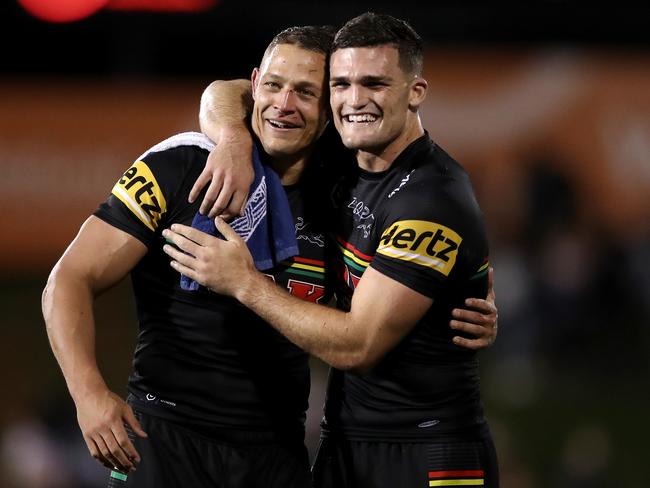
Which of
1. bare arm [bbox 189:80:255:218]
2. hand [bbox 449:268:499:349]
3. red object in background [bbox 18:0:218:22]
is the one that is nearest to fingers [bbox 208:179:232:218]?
bare arm [bbox 189:80:255:218]

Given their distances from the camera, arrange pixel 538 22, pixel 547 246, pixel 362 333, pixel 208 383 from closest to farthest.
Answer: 1. pixel 362 333
2. pixel 208 383
3. pixel 547 246
4. pixel 538 22

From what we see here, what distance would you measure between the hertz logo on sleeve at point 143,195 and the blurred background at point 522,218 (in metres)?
4.84

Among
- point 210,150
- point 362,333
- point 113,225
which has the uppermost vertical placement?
point 210,150

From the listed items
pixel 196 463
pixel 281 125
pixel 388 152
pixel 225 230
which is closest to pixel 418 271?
pixel 388 152

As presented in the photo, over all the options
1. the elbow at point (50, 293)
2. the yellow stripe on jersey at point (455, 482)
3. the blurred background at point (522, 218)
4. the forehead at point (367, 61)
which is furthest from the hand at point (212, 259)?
the blurred background at point (522, 218)

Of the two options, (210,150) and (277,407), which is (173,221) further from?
(277,407)

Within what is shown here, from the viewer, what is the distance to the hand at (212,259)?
3496 mm

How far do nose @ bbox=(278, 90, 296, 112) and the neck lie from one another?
287 millimetres

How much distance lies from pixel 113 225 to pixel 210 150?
0.44 m

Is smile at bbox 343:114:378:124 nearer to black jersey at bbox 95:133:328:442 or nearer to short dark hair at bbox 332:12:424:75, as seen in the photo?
short dark hair at bbox 332:12:424:75

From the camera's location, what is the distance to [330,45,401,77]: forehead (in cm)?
372

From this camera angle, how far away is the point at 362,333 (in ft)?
11.5

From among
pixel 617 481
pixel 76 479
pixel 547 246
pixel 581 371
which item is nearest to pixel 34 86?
pixel 76 479

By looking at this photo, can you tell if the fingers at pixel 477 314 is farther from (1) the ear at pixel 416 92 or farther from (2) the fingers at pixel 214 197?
(2) the fingers at pixel 214 197
